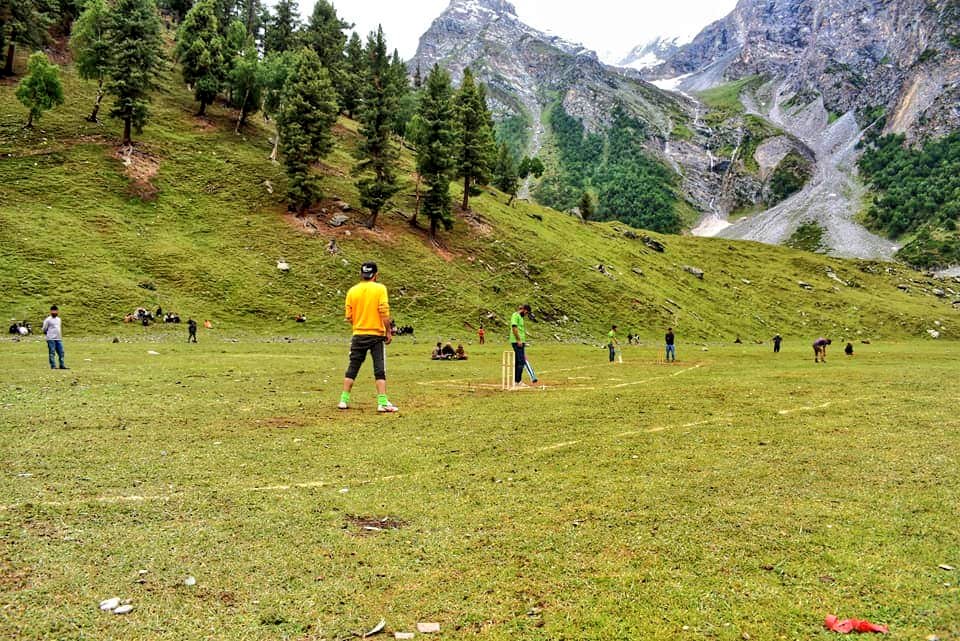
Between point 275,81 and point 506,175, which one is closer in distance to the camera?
point 275,81

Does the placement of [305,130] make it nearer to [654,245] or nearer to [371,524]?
[371,524]

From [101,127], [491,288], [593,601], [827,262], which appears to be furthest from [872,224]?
[593,601]

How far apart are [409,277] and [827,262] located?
90461 millimetres

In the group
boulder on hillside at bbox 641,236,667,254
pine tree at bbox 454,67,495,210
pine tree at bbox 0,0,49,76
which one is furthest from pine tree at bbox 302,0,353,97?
boulder on hillside at bbox 641,236,667,254

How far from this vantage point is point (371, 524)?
633cm

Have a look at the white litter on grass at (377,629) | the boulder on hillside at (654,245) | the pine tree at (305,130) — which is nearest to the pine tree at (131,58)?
the pine tree at (305,130)

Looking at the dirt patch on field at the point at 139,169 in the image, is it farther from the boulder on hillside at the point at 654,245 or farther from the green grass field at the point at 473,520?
the boulder on hillside at the point at 654,245

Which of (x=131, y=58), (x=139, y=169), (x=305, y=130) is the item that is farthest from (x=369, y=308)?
(x=131, y=58)

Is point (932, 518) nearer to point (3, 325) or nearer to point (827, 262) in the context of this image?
point (3, 325)

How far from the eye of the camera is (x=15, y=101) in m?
58.4

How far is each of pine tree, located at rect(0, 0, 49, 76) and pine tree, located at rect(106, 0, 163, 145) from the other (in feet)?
59.5

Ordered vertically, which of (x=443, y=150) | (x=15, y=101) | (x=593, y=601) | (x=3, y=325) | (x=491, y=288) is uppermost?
(x=15, y=101)

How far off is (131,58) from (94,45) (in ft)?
19.0

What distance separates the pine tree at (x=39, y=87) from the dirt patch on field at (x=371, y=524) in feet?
218
